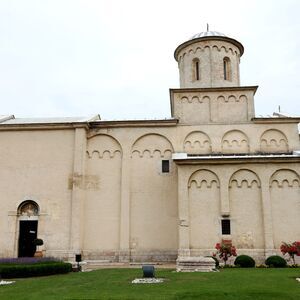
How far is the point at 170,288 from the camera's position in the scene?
1132 cm

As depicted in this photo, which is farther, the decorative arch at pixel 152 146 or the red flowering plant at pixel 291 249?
the decorative arch at pixel 152 146

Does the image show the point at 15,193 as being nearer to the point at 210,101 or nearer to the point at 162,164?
the point at 162,164

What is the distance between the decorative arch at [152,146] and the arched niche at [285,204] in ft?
21.4

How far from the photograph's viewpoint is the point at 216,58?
26500 mm

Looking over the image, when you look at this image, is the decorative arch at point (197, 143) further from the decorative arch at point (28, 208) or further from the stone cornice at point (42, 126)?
the decorative arch at point (28, 208)

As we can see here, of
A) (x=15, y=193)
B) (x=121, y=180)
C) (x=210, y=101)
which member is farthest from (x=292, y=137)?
(x=15, y=193)

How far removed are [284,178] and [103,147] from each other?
11040mm

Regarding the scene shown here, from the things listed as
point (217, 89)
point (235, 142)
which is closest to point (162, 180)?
point (235, 142)

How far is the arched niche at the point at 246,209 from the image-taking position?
2148 centimetres

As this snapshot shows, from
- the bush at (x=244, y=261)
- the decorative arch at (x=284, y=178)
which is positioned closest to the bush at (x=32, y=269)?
the bush at (x=244, y=261)

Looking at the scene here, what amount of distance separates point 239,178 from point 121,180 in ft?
23.1

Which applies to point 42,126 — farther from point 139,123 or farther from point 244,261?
point 244,261

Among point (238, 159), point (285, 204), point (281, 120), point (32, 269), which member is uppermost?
point (281, 120)

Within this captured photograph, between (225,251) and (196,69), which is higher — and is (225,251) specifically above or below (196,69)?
below
